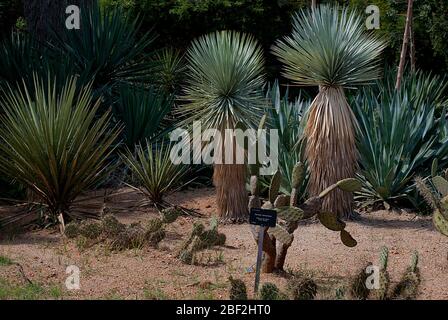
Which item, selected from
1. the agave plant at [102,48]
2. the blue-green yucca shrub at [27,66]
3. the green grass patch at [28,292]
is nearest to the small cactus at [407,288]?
the green grass patch at [28,292]

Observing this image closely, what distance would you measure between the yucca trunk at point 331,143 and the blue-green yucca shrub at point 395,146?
1.85 feet

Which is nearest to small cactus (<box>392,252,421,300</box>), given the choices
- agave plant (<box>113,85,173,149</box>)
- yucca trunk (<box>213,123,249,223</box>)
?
yucca trunk (<box>213,123,249,223</box>)

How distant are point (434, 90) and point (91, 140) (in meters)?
6.10

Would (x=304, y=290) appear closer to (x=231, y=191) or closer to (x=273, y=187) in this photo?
(x=273, y=187)

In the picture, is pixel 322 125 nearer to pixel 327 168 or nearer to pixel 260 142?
pixel 327 168

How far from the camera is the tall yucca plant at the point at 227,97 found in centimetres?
888

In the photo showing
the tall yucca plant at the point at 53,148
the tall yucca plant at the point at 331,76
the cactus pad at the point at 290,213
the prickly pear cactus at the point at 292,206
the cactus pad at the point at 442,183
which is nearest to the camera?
the cactus pad at the point at 290,213

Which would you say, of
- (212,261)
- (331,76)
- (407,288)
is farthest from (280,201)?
(331,76)

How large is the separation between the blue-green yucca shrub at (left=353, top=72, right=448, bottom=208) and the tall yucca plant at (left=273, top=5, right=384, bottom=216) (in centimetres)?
63

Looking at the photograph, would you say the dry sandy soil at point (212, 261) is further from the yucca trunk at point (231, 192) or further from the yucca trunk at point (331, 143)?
the yucca trunk at point (331, 143)

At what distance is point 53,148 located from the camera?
28.5ft

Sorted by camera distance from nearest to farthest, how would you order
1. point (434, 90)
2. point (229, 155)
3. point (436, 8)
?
point (229, 155) < point (434, 90) < point (436, 8)

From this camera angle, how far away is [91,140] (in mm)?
8789
